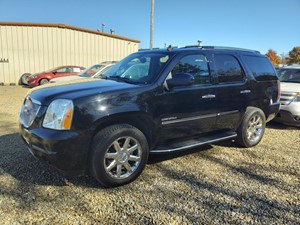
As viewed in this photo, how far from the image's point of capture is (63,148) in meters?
3.00

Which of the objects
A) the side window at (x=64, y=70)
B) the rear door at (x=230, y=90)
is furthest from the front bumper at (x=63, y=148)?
the side window at (x=64, y=70)

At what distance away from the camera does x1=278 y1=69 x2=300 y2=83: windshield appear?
24.7ft

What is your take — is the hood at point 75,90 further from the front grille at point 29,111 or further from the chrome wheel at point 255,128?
the chrome wheel at point 255,128

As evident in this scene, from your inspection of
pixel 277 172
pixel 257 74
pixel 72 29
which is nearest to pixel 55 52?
pixel 72 29

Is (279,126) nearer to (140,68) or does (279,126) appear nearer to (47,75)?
(140,68)

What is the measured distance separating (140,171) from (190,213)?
977 mm

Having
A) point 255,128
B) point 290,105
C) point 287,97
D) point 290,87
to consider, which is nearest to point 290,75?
point 290,87

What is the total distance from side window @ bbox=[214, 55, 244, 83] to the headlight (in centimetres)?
253

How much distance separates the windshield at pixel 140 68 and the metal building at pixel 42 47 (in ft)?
51.4

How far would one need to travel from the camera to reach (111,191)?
3.33 m

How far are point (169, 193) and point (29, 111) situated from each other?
6.94 ft

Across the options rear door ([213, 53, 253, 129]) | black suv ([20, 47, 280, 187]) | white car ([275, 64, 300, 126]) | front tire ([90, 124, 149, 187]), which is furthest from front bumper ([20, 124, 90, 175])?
white car ([275, 64, 300, 126])

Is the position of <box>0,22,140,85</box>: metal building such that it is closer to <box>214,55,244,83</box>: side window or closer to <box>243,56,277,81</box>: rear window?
<box>243,56,277,81</box>: rear window

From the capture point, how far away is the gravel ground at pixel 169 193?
2793mm
